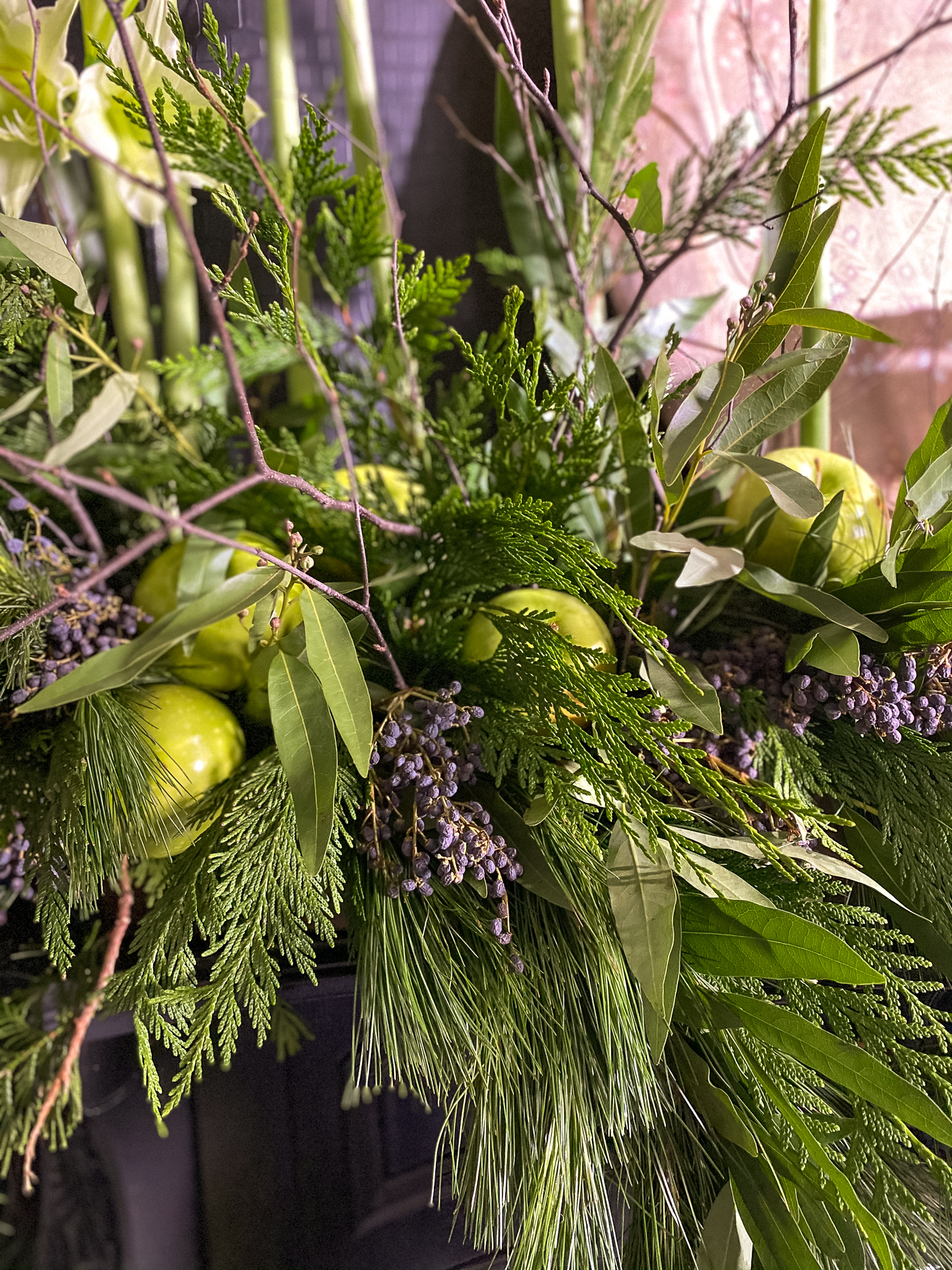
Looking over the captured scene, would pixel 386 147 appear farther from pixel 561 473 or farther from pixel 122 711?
pixel 122 711

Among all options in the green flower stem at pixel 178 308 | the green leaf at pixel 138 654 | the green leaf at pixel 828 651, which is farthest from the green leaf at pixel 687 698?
the green flower stem at pixel 178 308

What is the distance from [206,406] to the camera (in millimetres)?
412

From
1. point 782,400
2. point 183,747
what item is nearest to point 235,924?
point 183,747

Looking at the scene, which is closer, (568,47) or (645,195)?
(645,195)

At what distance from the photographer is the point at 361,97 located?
1.57 feet

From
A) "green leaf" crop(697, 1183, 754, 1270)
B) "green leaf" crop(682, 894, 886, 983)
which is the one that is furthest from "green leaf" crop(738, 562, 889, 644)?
"green leaf" crop(697, 1183, 754, 1270)

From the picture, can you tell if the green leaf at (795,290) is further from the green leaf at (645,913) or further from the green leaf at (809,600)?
the green leaf at (645,913)

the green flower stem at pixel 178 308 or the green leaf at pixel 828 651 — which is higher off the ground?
the green flower stem at pixel 178 308

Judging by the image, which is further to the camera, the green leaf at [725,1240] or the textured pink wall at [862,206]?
the textured pink wall at [862,206]

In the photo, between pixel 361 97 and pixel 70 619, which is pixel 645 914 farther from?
pixel 361 97

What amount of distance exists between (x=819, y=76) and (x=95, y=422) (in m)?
0.47

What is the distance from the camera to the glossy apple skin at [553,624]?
34 cm

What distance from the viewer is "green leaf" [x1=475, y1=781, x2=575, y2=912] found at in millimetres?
298

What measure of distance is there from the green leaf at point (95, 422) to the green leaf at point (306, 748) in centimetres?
9
